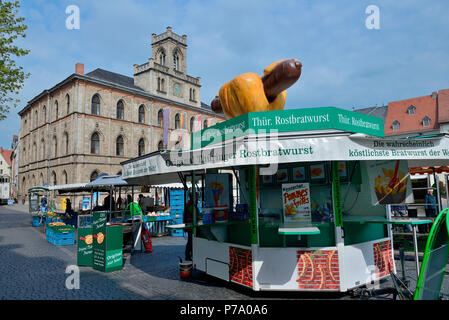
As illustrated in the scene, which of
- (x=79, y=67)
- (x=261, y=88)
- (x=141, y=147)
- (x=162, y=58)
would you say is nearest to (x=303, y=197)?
(x=261, y=88)

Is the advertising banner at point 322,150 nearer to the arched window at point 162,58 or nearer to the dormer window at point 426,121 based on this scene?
the arched window at point 162,58

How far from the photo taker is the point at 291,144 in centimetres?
484

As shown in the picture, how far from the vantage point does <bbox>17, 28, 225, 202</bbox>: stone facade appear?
33438mm

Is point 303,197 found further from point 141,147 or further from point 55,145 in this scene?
point 55,145

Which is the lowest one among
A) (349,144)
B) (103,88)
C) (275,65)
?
(349,144)

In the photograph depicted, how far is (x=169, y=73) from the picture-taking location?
4356 centimetres

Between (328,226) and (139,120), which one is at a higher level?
(139,120)

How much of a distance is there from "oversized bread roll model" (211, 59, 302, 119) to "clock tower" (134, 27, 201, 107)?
36.1 metres

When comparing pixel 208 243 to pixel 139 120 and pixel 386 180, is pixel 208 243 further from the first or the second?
pixel 139 120

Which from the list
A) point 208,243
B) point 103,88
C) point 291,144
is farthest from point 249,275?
point 103,88

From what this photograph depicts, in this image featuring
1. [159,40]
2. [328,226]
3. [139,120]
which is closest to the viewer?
[328,226]

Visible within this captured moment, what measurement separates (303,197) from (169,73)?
41405 millimetres
